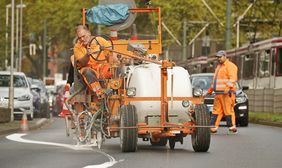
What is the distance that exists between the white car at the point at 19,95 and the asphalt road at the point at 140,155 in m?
13.5

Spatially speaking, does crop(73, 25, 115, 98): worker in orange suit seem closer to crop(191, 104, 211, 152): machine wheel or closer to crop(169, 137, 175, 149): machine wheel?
crop(169, 137, 175, 149): machine wheel

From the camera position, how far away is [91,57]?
758 inches

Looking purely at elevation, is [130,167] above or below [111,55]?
below

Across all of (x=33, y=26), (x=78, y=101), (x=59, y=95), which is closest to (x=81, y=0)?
(x=33, y=26)

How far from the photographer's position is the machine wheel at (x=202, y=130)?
1827 centimetres

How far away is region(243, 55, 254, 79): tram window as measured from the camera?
5112 centimetres

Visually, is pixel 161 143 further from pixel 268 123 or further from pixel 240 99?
pixel 268 123

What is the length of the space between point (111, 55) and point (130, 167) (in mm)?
4504

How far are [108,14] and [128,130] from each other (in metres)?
5.09

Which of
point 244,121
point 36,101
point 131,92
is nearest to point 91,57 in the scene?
point 131,92

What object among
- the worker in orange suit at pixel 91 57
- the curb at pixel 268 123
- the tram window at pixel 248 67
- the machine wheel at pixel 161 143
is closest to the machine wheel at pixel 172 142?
the machine wheel at pixel 161 143

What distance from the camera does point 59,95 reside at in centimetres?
4772

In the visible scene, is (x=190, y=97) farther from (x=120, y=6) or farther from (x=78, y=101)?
(x=120, y=6)

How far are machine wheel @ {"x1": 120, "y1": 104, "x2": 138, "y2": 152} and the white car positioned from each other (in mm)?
18049
